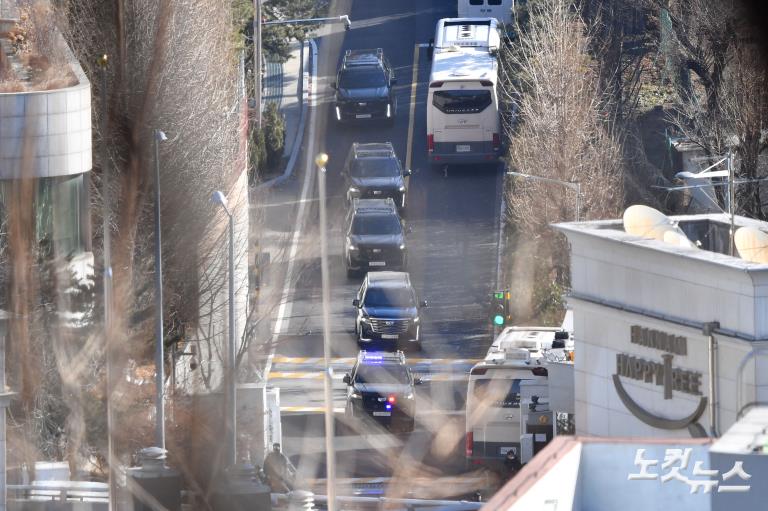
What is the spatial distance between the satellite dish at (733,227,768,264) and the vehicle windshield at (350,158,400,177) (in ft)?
97.0

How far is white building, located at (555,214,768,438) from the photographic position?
2592 centimetres

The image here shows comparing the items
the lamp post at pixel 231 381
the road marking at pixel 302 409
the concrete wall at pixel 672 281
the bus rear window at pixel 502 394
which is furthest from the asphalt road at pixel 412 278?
the concrete wall at pixel 672 281

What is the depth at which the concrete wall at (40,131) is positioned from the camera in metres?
36.0

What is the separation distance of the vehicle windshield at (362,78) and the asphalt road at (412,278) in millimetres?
1603

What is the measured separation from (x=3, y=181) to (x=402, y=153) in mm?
27052

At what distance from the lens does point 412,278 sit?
175ft

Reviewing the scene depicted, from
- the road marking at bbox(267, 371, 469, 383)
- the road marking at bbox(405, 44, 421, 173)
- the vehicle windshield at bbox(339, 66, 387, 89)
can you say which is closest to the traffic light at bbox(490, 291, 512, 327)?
the road marking at bbox(267, 371, 469, 383)

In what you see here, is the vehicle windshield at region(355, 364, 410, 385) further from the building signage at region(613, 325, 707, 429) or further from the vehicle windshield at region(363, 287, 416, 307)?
the building signage at region(613, 325, 707, 429)

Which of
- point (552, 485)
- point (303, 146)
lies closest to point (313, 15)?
point (303, 146)

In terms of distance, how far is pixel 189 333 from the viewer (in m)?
44.2

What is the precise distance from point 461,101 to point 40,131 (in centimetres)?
2362

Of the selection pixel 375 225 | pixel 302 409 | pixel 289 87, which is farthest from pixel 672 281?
pixel 289 87

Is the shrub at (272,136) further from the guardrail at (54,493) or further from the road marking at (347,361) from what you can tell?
the guardrail at (54,493)

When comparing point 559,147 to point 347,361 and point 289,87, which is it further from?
point 289,87
